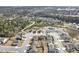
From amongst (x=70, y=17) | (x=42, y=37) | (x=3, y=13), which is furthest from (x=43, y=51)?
(x=3, y=13)

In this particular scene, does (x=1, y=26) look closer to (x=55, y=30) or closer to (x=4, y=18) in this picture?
(x=4, y=18)
